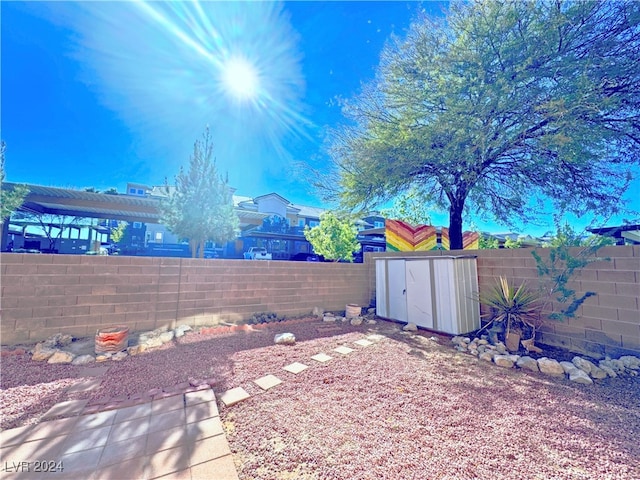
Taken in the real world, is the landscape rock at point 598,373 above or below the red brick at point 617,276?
below

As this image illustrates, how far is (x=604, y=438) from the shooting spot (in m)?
2.19

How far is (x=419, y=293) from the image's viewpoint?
5980 millimetres

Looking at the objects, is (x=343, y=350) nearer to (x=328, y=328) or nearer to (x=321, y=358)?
(x=321, y=358)

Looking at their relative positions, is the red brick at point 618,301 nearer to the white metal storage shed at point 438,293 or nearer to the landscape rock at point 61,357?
the white metal storage shed at point 438,293

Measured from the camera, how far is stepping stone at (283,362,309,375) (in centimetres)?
353

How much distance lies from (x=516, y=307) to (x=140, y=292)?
7.05m

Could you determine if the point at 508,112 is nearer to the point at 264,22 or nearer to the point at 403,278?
the point at 403,278

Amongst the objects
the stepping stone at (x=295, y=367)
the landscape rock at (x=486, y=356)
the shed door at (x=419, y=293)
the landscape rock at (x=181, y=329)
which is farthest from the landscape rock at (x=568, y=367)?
the landscape rock at (x=181, y=329)

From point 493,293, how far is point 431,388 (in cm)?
297

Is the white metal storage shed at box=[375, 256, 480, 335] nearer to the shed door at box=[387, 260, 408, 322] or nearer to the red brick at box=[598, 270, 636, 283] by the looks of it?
the shed door at box=[387, 260, 408, 322]

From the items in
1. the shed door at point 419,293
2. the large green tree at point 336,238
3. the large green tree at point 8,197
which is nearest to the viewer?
the shed door at point 419,293

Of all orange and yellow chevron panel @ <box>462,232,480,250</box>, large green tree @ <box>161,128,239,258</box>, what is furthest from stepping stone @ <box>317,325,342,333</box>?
orange and yellow chevron panel @ <box>462,232,480,250</box>

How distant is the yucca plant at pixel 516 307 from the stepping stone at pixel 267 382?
13.4 ft

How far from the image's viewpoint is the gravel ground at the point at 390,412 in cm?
186
